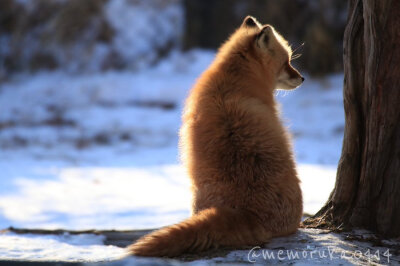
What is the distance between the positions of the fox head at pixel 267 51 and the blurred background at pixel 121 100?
2120 millimetres

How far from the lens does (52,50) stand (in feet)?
55.3

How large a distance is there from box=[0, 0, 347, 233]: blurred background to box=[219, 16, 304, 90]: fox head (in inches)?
83.4

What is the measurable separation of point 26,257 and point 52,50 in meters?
14.1

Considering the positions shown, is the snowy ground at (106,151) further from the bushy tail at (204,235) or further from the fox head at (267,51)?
the fox head at (267,51)

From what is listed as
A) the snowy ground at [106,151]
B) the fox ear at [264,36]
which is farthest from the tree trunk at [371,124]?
the fox ear at [264,36]

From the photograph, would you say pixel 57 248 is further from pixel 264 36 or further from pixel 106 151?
pixel 106 151

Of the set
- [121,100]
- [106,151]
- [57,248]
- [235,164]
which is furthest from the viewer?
[121,100]

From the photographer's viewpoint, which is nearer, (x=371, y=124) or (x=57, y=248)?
(x=371, y=124)

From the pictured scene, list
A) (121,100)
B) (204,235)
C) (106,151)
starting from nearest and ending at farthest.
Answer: (204,235) < (106,151) < (121,100)

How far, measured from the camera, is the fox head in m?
4.25

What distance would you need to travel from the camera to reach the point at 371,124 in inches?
157

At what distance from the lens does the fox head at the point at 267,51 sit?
13.9ft

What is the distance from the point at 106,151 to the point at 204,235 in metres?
8.03

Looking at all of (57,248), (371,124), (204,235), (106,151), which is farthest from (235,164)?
(106,151)
